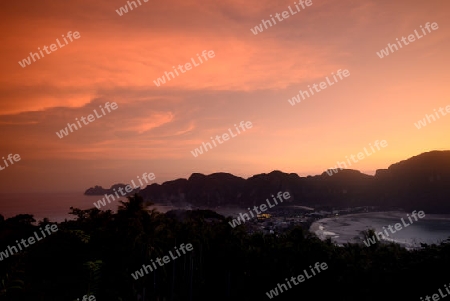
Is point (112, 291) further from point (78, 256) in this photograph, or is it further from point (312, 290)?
point (312, 290)

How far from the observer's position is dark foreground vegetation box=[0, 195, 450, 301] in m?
19.7

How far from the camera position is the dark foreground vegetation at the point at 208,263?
19734 millimetres

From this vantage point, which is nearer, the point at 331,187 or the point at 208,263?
the point at 208,263

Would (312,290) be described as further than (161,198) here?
No

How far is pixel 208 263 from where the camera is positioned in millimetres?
33094

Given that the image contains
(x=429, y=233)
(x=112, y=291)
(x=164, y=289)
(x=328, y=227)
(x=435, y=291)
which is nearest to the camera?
(x=435, y=291)

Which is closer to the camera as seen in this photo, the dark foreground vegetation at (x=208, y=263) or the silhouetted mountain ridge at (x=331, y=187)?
the dark foreground vegetation at (x=208, y=263)

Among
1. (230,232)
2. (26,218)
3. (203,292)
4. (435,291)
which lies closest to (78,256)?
(203,292)

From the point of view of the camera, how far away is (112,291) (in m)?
25.2

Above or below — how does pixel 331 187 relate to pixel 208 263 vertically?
below

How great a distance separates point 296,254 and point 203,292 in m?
9.83

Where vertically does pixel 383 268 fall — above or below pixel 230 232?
below

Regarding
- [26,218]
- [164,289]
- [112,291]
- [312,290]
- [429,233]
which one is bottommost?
[429,233]

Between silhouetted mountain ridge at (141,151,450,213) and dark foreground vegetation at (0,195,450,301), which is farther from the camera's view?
silhouetted mountain ridge at (141,151,450,213)
